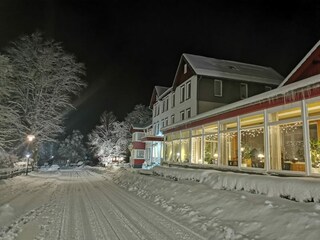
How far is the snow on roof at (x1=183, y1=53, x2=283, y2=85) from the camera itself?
77.2 feet

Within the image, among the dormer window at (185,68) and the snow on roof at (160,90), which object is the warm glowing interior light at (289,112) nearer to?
the dormer window at (185,68)

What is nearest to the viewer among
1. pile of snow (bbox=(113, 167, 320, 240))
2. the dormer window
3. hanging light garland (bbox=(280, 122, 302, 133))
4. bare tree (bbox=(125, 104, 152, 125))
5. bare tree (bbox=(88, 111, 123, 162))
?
pile of snow (bbox=(113, 167, 320, 240))

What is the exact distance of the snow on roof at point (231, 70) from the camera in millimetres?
23516

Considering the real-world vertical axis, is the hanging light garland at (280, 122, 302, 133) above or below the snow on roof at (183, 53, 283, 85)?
below

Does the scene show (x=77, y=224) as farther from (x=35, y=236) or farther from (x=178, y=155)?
(x=178, y=155)

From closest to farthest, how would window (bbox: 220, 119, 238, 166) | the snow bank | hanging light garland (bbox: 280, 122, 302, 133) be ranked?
the snow bank → hanging light garland (bbox: 280, 122, 302, 133) → window (bbox: 220, 119, 238, 166)

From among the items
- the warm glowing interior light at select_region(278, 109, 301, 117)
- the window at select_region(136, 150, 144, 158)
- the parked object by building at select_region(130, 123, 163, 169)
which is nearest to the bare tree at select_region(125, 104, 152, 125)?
the parked object by building at select_region(130, 123, 163, 169)

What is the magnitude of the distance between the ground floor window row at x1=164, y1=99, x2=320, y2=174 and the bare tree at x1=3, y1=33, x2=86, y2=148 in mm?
15638

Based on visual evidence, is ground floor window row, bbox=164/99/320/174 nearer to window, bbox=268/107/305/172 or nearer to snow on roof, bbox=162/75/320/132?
window, bbox=268/107/305/172

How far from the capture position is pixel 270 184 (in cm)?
778

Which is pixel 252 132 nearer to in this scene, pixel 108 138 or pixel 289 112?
pixel 289 112

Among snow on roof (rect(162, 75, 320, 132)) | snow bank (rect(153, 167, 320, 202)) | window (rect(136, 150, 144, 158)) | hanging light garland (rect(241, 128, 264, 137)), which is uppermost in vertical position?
snow on roof (rect(162, 75, 320, 132))

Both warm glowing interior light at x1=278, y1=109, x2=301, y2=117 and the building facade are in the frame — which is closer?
the building facade

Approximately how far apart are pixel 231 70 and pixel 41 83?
18.4 m
